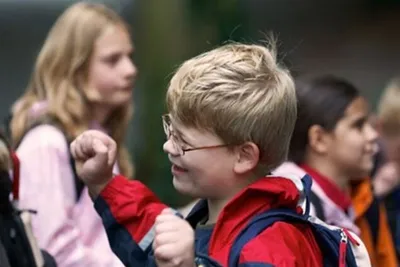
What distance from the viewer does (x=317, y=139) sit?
530 centimetres

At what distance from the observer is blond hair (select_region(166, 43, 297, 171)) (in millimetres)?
3293


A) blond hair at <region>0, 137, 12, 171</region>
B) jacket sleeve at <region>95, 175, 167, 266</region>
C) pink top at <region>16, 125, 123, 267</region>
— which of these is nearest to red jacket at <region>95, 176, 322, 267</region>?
jacket sleeve at <region>95, 175, 167, 266</region>

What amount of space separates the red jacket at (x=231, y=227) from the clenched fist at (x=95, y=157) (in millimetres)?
47

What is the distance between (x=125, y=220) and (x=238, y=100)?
604 mm

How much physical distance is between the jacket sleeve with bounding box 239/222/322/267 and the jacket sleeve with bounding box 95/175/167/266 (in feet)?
1.66

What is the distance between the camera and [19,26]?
1246cm

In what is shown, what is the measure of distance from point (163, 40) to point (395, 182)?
2381mm

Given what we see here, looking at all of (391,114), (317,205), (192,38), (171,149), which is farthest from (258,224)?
(192,38)

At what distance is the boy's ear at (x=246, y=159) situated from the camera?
3.35 m

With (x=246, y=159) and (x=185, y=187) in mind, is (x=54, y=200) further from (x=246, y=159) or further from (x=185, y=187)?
(x=246, y=159)

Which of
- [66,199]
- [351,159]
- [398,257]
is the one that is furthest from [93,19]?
[398,257]

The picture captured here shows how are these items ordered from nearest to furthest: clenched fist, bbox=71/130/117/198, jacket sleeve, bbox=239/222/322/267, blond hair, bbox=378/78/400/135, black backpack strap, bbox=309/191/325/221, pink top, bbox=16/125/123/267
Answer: jacket sleeve, bbox=239/222/322/267
clenched fist, bbox=71/130/117/198
pink top, bbox=16/125/123/267
black backpack strap, bbox=309/191/325/221
blond hair, bbox=378/78/400/135

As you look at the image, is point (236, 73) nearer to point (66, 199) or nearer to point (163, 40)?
point (66, 199)

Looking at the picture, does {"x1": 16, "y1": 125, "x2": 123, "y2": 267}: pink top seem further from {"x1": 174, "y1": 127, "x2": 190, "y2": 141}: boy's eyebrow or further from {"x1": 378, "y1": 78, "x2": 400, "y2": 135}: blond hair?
{"x1": 378, "y1": 78, "x2": 400, "y2": 135}: blond hair
